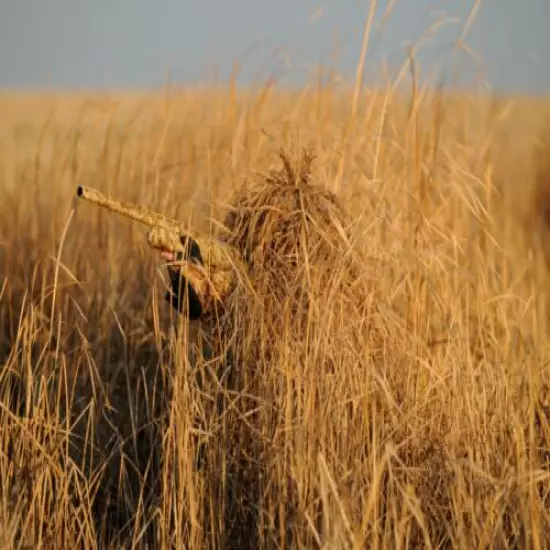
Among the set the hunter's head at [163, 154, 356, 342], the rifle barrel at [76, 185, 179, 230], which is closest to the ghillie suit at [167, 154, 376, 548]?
the hunter's head at [163, 154, 356, 342]

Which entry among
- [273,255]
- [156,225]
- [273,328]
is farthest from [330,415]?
[156,225]

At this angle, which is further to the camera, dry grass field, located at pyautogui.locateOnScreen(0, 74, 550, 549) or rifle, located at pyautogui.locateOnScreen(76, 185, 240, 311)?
rifle, located at pyautogui.locateOnScreen(76, 185, 240, 311)

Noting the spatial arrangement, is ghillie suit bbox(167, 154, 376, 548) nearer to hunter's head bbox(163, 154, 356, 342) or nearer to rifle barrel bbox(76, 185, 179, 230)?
hunter's head bbox(163, 154, 356, 342)

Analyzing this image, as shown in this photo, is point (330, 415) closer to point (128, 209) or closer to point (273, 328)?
point (273, 328)

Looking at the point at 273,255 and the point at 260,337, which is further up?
the point at 273,255

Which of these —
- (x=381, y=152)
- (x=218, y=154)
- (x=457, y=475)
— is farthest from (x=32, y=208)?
(x=457, y=475)

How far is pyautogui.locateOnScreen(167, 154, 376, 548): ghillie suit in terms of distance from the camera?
7.85 feet

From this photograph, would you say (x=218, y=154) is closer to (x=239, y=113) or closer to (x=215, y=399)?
(x=239, y=113)

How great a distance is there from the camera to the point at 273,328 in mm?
2545

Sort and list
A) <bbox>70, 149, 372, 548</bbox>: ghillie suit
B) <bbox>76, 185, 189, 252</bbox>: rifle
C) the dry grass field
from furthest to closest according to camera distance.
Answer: <bbox>76, 185, 189, 252</bbox>: rifle, <bbox>70, 149, 372, 548</bbox>: ghillie suit, the dry grass field

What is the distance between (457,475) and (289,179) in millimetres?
937

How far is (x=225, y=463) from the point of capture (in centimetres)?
243

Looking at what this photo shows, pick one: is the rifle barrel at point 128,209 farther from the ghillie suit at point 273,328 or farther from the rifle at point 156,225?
the ghillie suit at point 273,328

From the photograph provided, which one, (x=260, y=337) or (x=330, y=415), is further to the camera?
(x=260, y=337)
